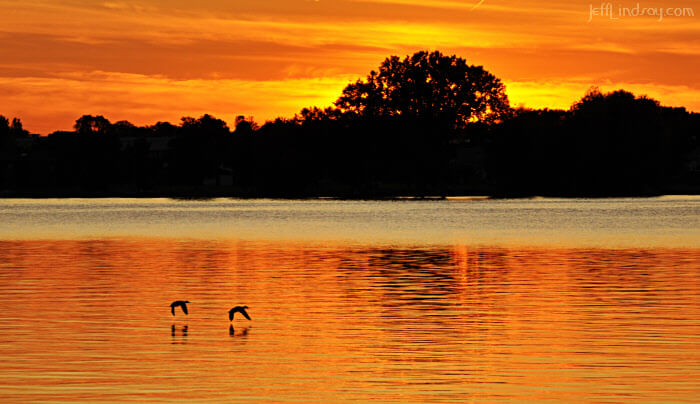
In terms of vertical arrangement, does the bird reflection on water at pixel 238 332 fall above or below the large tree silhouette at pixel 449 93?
below

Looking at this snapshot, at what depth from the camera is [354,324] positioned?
93.8 ft

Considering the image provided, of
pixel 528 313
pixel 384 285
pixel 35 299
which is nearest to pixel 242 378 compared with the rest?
pixel 528 313

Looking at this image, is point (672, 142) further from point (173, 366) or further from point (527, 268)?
point (173, 366)

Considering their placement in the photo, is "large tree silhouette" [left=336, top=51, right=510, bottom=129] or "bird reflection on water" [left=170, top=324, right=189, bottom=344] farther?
"large tree silhouette" [left=336, top=51, right=510, bottom=129]

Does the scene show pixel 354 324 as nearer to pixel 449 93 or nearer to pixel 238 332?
pixel 238 332

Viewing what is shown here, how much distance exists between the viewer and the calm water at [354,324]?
20.3m

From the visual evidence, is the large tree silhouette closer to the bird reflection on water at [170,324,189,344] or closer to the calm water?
the calm water

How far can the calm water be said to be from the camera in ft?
66.7

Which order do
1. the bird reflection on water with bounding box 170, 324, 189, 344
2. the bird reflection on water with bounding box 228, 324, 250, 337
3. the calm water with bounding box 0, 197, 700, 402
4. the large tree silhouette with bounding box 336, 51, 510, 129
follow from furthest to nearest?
the large tree silhouette with bounding box 336, 51, 510, 129
the bird reflection on water with bounding box 228, 324, 250, 337
the bird reflection on water with bounding box 170, 324, 189, 344
the calm water with bounding box 0, 197, 700, 402

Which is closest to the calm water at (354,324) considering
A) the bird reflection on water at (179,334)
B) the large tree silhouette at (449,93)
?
the bird reflection on water at (179,334)

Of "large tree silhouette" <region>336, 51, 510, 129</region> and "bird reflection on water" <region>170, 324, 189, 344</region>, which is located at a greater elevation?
"large tree silhouette" <region>336, 51, 510, 129</region>

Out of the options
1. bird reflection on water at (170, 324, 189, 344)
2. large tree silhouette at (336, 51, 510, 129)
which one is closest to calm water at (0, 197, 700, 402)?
bird reflection on water at (170, 324, 189, 344)

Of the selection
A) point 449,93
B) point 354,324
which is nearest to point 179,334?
point 354,324

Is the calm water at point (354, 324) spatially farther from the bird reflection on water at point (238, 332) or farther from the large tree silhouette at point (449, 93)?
the large tree silhouette at point (449, 93)
